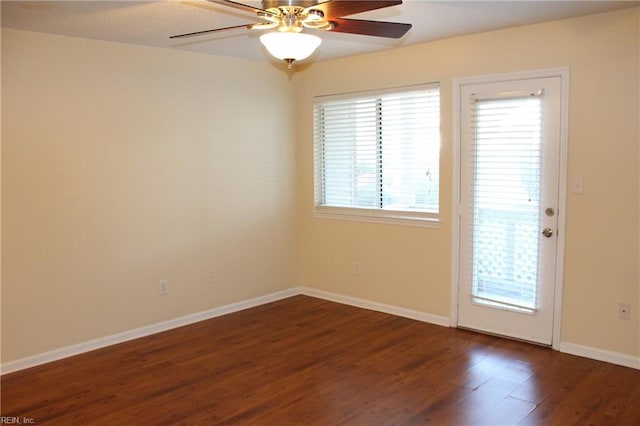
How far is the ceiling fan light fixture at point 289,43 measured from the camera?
8.05 ft

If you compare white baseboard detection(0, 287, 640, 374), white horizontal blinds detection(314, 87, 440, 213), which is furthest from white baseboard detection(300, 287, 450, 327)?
white horizontal blinds detection(314, 87, 440, 213)

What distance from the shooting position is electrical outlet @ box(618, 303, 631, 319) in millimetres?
3531

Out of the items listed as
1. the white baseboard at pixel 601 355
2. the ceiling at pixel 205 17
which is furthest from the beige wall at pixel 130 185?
the white baseboard at pixel 601 355

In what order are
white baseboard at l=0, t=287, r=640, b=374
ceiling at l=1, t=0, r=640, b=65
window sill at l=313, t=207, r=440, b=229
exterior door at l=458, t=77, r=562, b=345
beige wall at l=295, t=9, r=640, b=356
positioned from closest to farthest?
1. ceiling at l=1, t=0, r=640, b=65
2. beige wall at l=295, t=9, r=640, b=356
3. white baseboard at l=0, t=287, r=640, b=374
4. exterior door at l=458, t=77, r=562, b=345
5. window sill at l=313, t=207, r=440, b=229

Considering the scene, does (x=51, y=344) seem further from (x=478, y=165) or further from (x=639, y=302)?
(x=639, y=302)

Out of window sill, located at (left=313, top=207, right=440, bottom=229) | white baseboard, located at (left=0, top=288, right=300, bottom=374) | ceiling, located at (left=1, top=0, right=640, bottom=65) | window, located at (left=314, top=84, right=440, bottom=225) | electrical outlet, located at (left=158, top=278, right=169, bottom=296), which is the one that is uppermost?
ceiling, located at (left=1, top=0, right=640, bottom=65)

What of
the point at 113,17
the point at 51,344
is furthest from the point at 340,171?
the point at 51,344

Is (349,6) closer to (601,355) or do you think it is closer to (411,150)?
(411,150)

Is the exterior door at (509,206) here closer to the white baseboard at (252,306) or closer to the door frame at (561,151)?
the door frame at (561,151)

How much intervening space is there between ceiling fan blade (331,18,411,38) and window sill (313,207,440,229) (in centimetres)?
212

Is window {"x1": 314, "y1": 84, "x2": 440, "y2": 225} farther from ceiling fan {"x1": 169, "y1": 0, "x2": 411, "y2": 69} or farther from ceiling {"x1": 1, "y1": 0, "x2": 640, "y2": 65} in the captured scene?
ceiling fan {"x1": 169, "y1": 0, "x2": 411, "y2": 69}

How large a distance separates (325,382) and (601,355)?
2.00 m

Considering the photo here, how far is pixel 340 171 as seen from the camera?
5.25m

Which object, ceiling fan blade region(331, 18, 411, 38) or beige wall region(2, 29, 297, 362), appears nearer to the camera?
ceiling fan blade region(331, 18, 411, 38)
